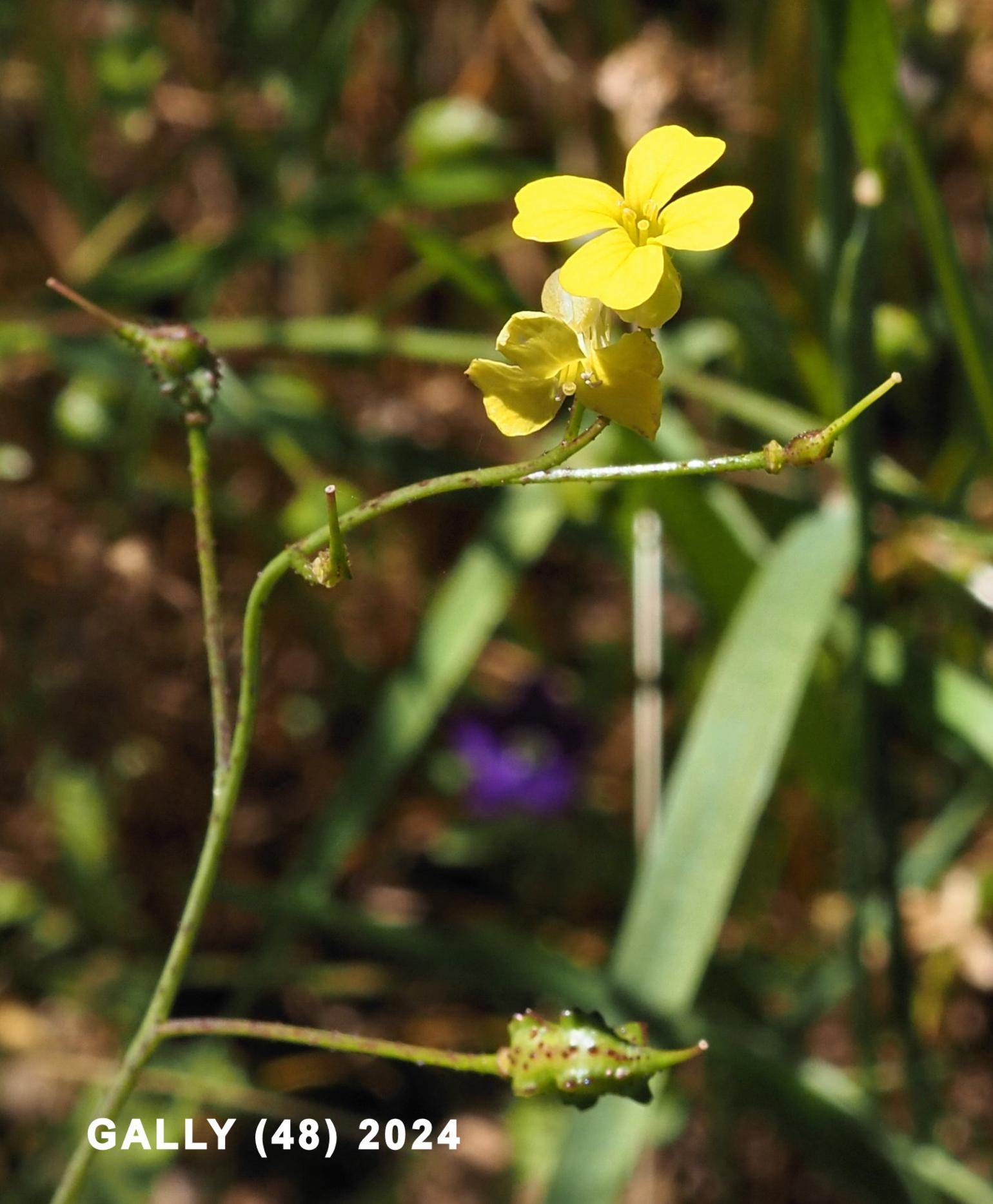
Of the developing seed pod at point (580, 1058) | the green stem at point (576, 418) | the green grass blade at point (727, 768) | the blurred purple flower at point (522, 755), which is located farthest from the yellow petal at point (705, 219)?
the blurred purple flower at point (522, 755)

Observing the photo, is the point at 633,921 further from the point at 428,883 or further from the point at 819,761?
the point at 428,883

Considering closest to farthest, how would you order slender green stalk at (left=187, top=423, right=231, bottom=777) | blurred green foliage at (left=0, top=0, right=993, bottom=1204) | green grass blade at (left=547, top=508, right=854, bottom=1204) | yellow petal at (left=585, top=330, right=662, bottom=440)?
yellow petal at (left=585, top=330, right=662, bottom=440)
slender green stalk at (left=187, top=423, right=231, bottom=777)
green grass blade at (left=547, top=508, right=854, bottom=1204)
blurred green foliage at (left=0, top=0, right=993, bottom=1204)

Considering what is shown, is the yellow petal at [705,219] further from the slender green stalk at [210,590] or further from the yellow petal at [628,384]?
the slender green stalk at [210,590]

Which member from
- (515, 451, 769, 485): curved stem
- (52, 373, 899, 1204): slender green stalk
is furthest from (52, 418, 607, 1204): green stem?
(515, 451, 769, 485): curved stem

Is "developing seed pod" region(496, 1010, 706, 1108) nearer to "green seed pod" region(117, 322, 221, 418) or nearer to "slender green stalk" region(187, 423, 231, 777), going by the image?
"slender green stalk" region(187, 423, 231, 777)

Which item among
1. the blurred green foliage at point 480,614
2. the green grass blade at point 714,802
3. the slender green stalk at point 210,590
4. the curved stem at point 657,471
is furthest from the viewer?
the blurred green foliage at point 480,614

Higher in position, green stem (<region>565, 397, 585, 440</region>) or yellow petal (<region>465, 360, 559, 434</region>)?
yellow petal (<region>465, 360, 559, 434</region>)

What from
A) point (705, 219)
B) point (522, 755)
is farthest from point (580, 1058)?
point (522, 755)

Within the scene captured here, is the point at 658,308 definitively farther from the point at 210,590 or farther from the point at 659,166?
the point at 210,590
